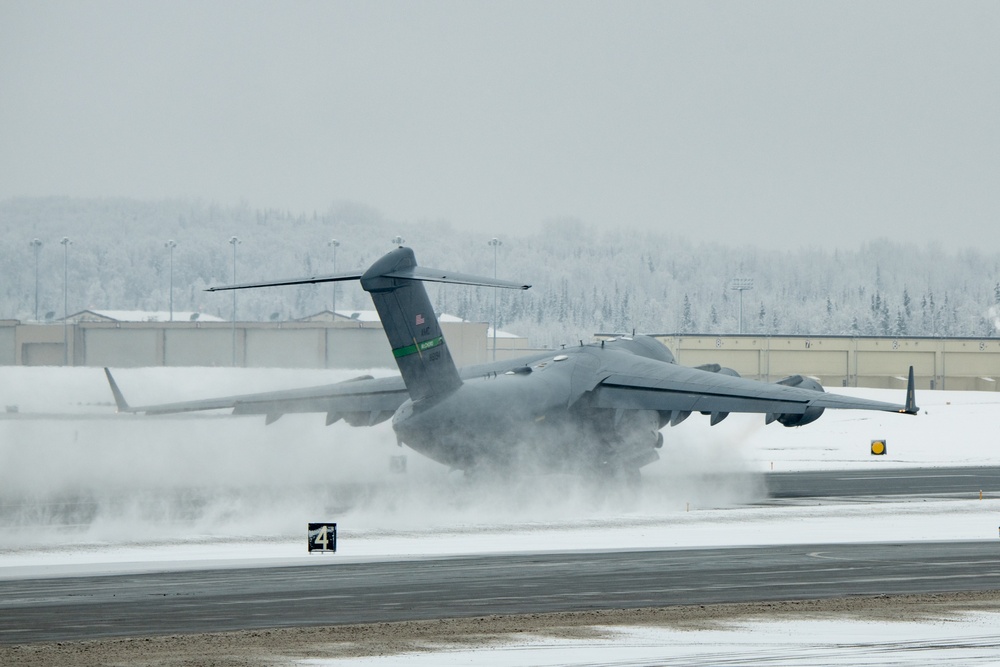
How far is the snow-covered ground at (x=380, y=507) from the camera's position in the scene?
59.0 feet

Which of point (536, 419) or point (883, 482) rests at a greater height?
point (536, 419)

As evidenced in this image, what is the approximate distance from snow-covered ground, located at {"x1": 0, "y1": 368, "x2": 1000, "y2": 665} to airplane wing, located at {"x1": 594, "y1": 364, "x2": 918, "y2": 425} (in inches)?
114

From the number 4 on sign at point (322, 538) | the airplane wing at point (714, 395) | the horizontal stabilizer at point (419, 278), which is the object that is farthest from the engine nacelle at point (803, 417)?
the number 4 on sign at point (322, 538)

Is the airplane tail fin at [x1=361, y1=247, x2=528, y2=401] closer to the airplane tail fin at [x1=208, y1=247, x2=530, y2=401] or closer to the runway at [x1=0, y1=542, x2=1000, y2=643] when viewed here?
the airplane tail fin at [x1=208, y1=247, x2=530, y2=401]

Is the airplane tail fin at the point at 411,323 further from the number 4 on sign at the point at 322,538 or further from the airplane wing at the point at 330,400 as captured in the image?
the number 4 on sign at the point at 322,538

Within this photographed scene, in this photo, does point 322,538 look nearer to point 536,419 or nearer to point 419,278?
point 419,278

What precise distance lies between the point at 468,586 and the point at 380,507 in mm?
14735

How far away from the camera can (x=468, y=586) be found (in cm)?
2348

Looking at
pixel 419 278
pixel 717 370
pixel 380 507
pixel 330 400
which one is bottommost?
pixel 380 507

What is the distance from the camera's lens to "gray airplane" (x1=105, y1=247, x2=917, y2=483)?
36.2m

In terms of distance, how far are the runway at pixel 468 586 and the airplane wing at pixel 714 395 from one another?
10144 mm

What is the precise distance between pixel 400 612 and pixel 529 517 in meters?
16.6

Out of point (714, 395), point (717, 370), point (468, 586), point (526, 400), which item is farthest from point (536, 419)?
→ point (468, 586)

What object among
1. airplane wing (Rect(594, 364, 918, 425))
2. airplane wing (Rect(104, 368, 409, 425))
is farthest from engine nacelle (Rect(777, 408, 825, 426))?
airplane wing (Rect(104, 368, 409, 425))
